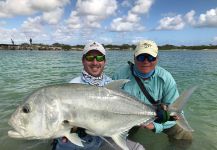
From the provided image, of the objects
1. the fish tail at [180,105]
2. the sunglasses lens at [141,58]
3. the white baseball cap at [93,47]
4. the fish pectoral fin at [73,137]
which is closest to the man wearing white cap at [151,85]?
the sunglasses lens at [141,58]

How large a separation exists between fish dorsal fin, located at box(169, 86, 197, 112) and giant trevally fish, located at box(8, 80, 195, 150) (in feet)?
2.97

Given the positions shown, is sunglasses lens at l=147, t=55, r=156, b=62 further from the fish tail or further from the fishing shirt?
the fish tail

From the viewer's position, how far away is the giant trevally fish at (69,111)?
13.6 ft

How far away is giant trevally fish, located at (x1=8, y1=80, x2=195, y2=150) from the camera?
416 cm

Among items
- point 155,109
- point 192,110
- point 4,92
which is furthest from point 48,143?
point 4,92

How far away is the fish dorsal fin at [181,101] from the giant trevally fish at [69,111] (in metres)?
0.90

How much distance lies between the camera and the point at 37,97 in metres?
4.20

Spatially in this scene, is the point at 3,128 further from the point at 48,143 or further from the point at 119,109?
the point at 119,109

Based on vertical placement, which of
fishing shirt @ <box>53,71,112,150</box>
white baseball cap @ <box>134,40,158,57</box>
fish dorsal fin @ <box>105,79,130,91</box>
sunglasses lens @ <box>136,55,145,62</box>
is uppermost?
white baseball cap @ <box>134,40,158,57</box>

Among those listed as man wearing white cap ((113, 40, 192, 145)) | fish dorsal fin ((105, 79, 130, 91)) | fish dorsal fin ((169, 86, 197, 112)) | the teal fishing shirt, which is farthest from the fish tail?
the teal fishing shirt

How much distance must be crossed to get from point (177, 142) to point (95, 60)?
345 cm

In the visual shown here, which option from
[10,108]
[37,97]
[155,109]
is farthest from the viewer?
[10,108]

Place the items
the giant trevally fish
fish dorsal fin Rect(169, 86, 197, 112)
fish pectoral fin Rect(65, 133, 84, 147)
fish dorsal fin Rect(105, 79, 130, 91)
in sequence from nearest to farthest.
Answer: the giant trevally fish
fish pectoral fin Rect(65, 133, 84, 147)
fish dorsal fin Rect(105, 79, 130, 91)
fish dorsal fin Rect(169, 86, 197, 112)

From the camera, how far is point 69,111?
418 cm
